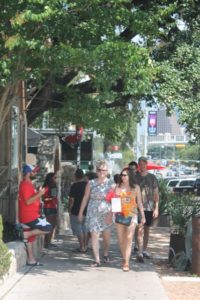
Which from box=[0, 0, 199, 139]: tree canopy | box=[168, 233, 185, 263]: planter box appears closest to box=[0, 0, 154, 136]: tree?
box=[0, 0, 199, 139]: tree canopy

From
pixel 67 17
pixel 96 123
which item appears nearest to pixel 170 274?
pixel 96 123

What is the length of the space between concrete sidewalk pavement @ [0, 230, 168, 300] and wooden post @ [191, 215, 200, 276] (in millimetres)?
671

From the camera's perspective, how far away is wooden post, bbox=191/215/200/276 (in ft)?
31.5

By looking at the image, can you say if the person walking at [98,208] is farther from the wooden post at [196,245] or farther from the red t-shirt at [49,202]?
the red t-shirt at [49,202]

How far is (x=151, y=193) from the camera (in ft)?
36.9

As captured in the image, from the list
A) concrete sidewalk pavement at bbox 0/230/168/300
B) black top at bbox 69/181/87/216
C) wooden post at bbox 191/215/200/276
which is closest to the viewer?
concrete sidewalk pavement at bbox 0/230/168/300

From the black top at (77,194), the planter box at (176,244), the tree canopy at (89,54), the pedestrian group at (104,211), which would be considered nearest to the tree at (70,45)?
the tree canopy at (89,54)

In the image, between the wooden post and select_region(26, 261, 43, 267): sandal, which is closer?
the wooden post

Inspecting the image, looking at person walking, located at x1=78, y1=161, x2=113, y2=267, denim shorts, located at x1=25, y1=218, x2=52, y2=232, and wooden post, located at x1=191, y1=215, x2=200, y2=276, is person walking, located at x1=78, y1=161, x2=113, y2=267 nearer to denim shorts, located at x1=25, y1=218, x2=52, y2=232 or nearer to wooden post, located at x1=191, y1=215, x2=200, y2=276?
denim shorts, located at x1=25, y1=218, x2=52, y2=232

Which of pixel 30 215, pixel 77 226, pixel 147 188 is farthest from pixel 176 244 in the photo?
pixel 30 215

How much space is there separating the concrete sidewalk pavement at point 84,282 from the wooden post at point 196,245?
671 millimetres

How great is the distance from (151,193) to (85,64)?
135 inches

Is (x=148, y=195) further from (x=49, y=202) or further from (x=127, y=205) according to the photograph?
(x=49, y=202)

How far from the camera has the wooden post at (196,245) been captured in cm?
961
